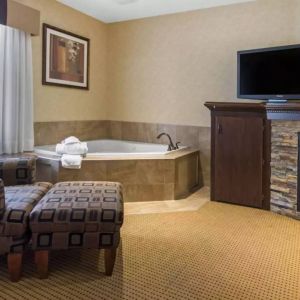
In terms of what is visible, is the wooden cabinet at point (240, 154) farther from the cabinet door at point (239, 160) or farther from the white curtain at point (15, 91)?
the white curtain at point (15, 91)

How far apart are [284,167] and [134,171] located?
60.1 inches

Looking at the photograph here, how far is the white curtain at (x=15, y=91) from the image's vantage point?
10.8ft

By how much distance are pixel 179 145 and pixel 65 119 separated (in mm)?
1571

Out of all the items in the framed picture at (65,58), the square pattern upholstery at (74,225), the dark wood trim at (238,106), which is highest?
the framed picture at (65,58)

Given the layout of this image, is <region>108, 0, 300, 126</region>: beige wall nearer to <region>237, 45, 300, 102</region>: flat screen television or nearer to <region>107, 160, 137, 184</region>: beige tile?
<region>237, 45, 300, 102</region>: flat screen television

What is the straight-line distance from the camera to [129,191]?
11.3ft

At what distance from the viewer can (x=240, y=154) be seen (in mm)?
3445

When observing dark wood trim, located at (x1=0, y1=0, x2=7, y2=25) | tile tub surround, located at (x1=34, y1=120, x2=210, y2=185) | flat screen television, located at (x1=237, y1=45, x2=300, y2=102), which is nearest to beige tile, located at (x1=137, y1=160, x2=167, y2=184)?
tile tub surround, located at (x1=34, y1=120, x2=210, y2=185)

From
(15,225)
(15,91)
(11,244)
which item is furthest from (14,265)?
(15,91)

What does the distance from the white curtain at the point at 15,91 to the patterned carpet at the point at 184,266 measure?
1.52 m

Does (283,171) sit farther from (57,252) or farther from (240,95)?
(57,252)

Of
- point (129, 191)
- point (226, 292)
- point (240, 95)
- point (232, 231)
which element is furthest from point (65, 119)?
point (226, 292)

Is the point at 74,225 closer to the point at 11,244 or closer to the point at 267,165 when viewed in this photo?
the point at 11,244

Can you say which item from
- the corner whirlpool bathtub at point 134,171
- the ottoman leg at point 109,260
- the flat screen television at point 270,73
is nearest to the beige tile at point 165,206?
the corner whirlpool bathtub at point 134,171
